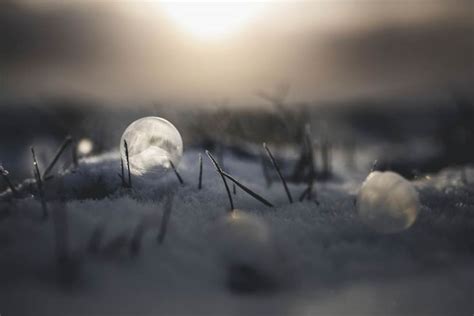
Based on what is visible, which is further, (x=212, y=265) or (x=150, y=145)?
(x=150, y=145)

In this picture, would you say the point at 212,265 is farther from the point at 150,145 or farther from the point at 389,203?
the point at 150,145

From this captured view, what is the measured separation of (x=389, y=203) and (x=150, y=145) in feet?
3.50

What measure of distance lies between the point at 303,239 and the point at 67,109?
5.37 metres

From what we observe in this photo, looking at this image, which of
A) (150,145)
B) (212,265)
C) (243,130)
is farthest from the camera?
(243,130)

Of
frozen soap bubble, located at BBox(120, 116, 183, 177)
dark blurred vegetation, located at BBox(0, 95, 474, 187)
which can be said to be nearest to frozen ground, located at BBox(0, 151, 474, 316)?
frozen soap bubble, located at BBox(120, 116, 183, 177)

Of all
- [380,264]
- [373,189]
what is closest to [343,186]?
[373,189]

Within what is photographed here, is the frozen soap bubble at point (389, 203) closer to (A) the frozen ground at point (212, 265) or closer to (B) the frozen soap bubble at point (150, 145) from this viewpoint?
(A) the frozen ground at point (212, 265)

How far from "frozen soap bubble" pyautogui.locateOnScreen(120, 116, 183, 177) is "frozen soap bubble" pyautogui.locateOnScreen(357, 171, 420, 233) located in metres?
0.91

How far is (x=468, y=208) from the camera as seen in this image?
1.95 m

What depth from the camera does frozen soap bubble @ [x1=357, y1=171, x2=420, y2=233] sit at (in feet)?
5.37

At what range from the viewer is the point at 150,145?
2.12 m

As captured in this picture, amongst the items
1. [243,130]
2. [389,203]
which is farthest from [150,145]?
[243,130]

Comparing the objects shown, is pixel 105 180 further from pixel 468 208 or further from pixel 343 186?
pixel 468 208

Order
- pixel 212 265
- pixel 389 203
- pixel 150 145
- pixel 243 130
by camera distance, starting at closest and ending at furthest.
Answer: pixel 212 265 → pixel 389 203 → pixel 150 145 → pixel 243 130
